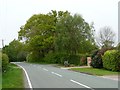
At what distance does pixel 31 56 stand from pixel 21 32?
9.72m

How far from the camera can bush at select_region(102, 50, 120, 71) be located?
3600cm

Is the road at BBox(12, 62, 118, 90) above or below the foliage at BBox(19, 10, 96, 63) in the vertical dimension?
below

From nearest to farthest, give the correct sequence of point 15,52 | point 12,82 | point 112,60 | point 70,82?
point 70,82, point 12,82, point 112,60, point 15,52

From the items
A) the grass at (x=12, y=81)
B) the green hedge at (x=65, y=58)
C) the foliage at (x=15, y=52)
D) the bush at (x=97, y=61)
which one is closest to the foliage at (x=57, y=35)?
the green hedge at (x=65, y=58)

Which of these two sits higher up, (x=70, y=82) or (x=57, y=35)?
(x=57, y=35)

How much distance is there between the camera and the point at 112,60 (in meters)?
37.0

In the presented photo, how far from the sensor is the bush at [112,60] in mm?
Answer: 36000

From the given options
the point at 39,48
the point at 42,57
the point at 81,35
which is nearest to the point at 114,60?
the point at 81,35

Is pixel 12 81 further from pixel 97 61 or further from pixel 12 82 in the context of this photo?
pixel 97 61

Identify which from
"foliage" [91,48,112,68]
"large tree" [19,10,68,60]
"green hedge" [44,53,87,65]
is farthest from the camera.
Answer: "large tree" [19,10,68,60]

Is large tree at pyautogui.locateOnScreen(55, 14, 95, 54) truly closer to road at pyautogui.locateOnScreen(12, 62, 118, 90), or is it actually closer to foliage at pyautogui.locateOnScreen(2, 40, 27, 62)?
road at pyautogui.locateOnScreen(12, 62, 118, 90)

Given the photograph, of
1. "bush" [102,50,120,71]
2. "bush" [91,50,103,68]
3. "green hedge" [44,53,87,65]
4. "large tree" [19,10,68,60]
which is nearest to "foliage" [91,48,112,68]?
"bush" [91,50,103,68]

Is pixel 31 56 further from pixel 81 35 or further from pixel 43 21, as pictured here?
pixel 81 35

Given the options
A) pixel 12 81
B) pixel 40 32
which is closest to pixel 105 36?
pixel 40 32
